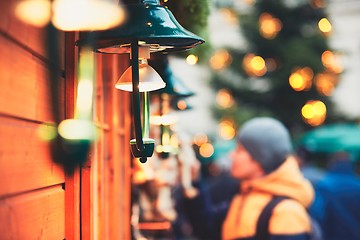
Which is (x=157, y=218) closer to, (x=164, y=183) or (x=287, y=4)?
(x=164, y=183)

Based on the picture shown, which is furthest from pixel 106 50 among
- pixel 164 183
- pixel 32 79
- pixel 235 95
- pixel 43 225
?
pixel 235 95

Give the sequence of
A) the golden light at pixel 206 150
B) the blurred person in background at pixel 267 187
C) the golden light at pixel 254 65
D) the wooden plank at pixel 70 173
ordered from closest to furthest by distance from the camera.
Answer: the wooden plank at pixel 70 173
the blurred person in background at pixel 267 187
the golden light at pixel 206 150
the golden light at pixel 254 65

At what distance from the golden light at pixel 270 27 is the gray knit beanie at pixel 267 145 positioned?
34.9 ft

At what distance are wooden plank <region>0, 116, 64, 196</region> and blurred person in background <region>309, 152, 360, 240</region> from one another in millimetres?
5581

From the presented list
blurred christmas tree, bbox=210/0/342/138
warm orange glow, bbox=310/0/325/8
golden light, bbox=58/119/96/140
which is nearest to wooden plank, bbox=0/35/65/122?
golden light, bbox=58/119/96/140

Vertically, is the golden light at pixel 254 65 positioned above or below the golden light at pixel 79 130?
above

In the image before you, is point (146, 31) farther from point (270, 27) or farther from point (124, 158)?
Result: point (270, 27)

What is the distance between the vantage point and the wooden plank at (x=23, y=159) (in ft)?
4.67

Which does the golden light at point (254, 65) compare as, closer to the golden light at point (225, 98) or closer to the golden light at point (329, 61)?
the golden light at point (225, 98)

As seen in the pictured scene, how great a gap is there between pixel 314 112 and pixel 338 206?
310 inches

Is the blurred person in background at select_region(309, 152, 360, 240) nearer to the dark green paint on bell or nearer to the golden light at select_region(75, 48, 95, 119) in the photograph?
the dark green paint on bell

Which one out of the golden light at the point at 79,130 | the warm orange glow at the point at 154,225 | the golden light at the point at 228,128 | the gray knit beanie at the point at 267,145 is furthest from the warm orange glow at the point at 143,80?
the golden light at the point at 228,128

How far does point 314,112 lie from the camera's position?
50.4 ft

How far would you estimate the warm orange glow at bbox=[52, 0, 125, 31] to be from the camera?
5.40 feet
